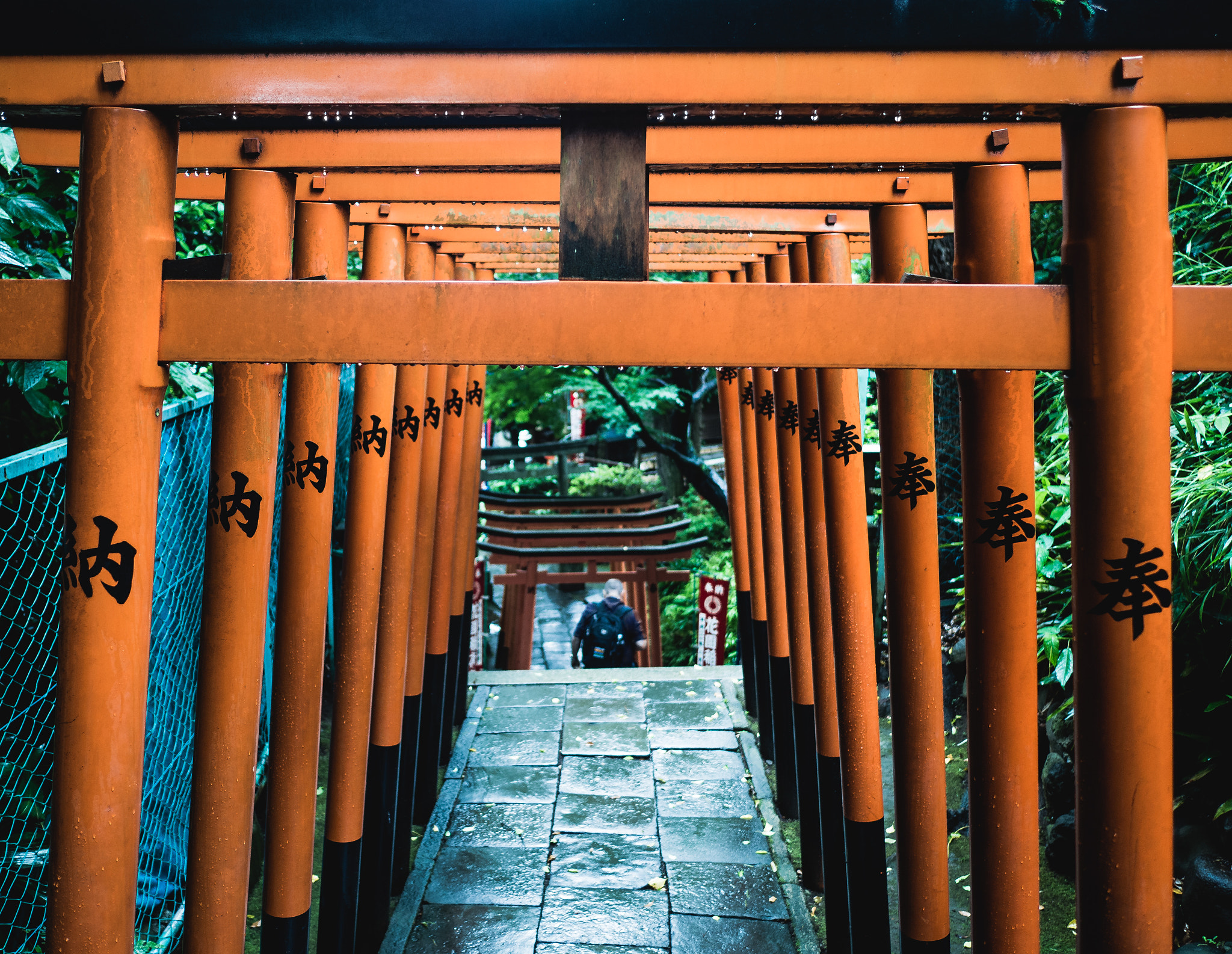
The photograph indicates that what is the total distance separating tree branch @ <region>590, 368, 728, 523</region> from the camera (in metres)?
12.2

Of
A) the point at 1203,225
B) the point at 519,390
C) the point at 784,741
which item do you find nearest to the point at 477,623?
the point at 784,741

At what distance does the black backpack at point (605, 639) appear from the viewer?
30.4ft

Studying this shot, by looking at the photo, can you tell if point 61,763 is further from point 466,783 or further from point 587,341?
point 466,783

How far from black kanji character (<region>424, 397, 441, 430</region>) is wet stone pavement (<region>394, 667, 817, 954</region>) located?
10.1ft

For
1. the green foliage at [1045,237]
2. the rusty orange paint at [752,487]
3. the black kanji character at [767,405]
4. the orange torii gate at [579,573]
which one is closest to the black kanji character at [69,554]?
the black kanji character at [767,405]

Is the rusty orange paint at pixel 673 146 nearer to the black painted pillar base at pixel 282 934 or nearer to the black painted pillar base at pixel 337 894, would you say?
the black painted pillar base at pixel 282 934

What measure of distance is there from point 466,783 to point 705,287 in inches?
243

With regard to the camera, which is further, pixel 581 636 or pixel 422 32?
pixel 581 636

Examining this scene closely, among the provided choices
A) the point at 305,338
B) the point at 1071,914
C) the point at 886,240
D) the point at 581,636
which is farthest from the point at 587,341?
the point at 581,636

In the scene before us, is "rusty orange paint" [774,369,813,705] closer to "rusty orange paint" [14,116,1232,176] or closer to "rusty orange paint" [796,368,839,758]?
"rusty orange paint" [796,368,839,758]

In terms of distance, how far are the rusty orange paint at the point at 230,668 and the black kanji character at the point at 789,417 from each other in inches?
135

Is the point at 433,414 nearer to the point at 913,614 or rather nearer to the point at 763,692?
the point at 913,614

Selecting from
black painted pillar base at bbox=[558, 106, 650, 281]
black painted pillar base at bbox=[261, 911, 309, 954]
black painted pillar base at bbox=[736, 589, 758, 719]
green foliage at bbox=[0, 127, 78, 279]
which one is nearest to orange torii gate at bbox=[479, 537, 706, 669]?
black painted pillar base at bbox=[736, 589, 758, 719]

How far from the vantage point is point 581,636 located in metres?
9.48
